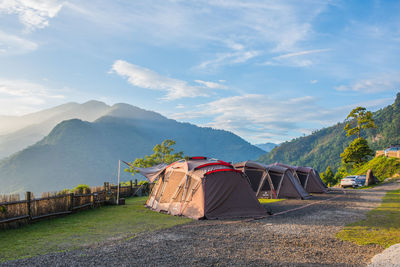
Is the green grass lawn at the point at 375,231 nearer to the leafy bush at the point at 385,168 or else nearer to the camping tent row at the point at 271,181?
the camping tent row at the point at 271,181

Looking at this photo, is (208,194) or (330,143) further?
(330,143)

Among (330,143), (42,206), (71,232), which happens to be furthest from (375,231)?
(330,143)

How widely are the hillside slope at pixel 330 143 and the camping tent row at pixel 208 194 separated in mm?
91319

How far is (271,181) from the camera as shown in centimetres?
1903

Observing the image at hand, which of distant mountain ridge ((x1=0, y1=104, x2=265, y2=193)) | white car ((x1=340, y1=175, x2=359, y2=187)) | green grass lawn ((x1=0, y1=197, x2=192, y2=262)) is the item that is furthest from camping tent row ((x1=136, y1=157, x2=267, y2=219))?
distant mountain ridge ((x1=0, y1=104, x2=265, y2=193))

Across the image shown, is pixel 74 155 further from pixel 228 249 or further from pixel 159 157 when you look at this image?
pixel 228 249

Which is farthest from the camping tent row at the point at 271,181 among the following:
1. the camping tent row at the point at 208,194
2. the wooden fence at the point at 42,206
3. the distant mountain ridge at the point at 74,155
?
the distant mountain ridge at the point at 74,155

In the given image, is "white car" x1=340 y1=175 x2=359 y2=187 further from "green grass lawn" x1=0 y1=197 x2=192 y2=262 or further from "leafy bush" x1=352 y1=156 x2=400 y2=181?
"green grass lawn" x1=0 y1=197 x2=192 y2=262

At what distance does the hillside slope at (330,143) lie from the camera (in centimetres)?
9731

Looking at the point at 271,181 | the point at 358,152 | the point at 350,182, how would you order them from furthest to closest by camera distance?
the point at 358,152, the point at 350,182, the point at 271,181

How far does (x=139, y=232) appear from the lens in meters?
8.32

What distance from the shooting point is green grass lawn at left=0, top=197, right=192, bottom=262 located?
6.73 metres

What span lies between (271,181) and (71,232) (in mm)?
13462

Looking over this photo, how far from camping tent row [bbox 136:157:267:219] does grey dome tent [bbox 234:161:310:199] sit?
690 centimetres
